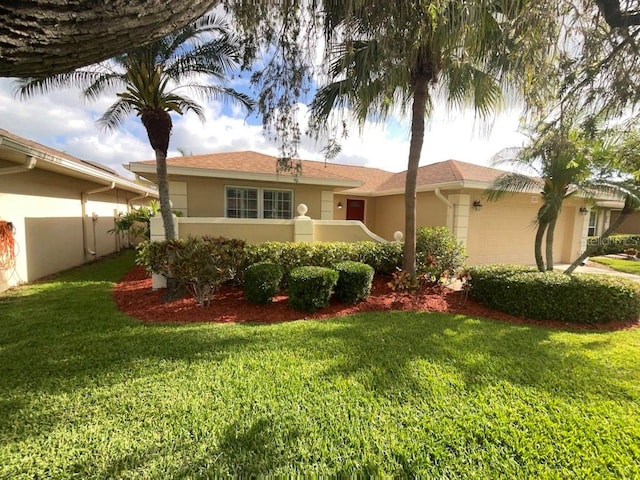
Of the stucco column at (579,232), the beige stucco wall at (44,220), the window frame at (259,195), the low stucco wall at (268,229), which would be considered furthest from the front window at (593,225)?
the beige stucco wall at (44,220)

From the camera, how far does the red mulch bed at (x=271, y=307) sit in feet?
18.9

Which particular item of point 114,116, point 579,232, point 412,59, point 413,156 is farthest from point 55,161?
point 579,232

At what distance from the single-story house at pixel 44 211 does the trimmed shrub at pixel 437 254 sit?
9981 mm

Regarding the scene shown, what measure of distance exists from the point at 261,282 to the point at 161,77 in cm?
525

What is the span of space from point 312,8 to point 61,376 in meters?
5.45

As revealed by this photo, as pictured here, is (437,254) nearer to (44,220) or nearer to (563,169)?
(563,169)

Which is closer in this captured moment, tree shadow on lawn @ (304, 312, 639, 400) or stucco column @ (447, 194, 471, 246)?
tree shadow on lawn @ (304, 312, 639, 400)

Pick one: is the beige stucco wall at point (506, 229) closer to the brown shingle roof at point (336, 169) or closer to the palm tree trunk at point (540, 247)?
the brown shingle roof at point (336, 169)

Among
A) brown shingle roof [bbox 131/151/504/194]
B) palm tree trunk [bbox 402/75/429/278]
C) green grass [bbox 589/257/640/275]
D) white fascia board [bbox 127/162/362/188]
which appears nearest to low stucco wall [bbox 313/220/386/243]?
white fascia board [bbox 127/162/362/188]

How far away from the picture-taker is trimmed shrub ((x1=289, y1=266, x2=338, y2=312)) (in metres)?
5.89

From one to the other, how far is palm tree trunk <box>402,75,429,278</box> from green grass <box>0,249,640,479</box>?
252 centimetres

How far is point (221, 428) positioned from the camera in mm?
2605

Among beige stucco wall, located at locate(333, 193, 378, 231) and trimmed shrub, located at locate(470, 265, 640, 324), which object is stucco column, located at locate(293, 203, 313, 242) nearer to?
trimmed shrub, located at locate(470, 265, 640, 324)

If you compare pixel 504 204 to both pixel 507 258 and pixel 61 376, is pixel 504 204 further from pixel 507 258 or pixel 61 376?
pixel 61 376
